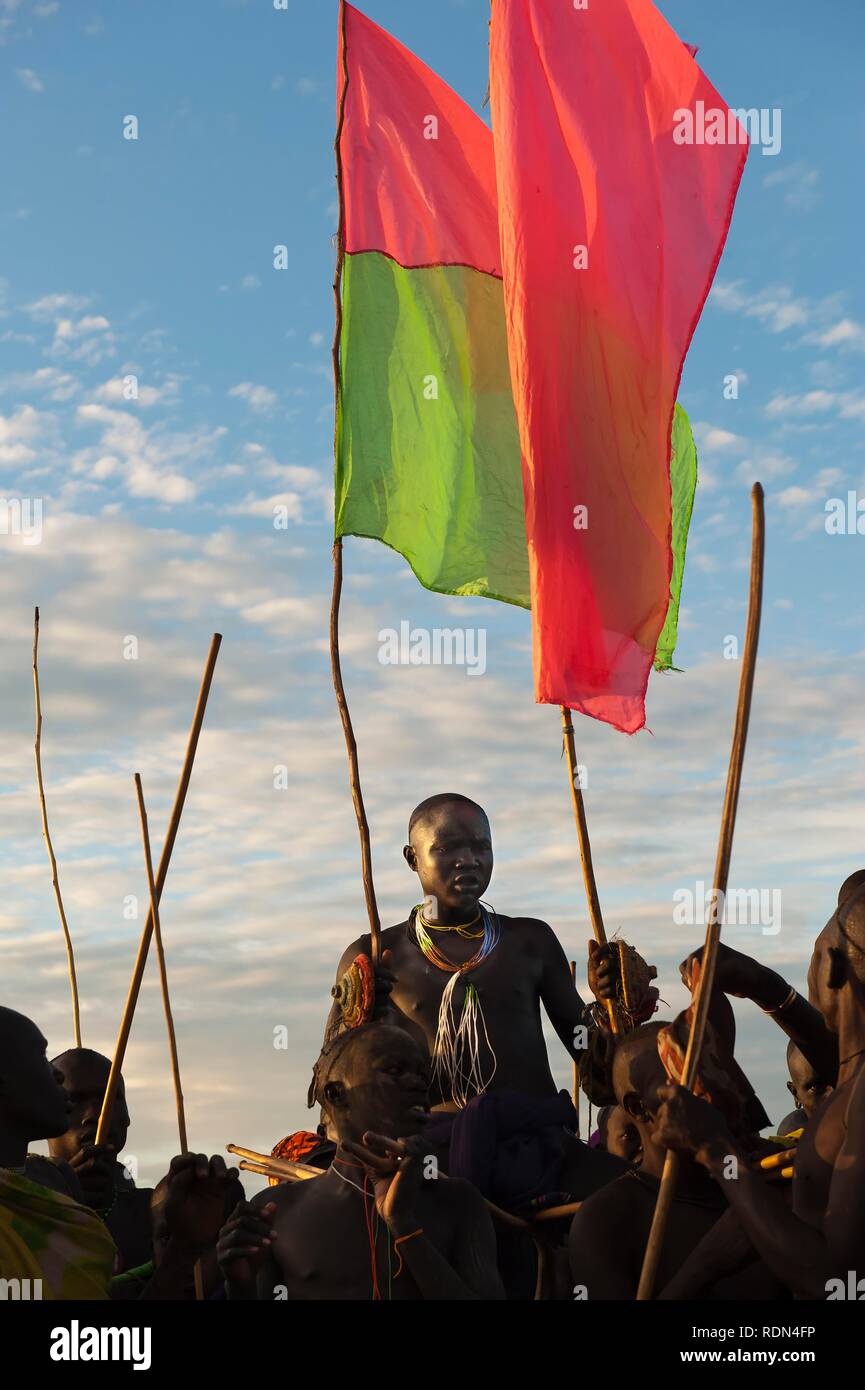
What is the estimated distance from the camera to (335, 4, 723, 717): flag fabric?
1015 cm

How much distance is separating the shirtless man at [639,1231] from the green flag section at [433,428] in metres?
5.00

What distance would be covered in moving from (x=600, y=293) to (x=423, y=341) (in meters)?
1.49

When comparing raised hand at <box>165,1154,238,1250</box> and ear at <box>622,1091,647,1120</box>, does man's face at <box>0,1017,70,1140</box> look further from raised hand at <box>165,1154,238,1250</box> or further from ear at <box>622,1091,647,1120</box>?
ear at <box>622,1091,647,1120</box>

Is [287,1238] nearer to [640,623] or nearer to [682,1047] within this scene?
[682,1047]

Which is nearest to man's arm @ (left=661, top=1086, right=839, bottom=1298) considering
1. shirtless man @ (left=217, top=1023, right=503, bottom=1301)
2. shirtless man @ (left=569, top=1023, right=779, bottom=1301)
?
shirtless man @ (left=569, top=1023, right=779, bottom=1301)

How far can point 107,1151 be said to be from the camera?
A: 7609mm

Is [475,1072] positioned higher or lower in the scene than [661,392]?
lower

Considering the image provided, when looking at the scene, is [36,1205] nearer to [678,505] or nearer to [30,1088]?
[30,1088]

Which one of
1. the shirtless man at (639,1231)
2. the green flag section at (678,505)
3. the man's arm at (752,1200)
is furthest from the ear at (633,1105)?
the green flag section at (678,505)

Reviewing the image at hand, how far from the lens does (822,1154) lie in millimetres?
4742

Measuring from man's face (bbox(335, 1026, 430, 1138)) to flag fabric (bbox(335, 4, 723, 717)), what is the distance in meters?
4.69

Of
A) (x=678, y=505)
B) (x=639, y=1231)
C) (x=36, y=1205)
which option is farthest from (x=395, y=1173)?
(x=678, y=505)

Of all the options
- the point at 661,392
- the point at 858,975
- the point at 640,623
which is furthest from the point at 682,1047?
the point at 661,392
